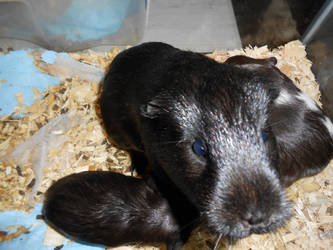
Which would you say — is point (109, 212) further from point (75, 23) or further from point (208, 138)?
point (75, 23)

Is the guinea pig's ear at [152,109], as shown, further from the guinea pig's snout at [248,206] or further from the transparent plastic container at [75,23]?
the transparent plastic container at [75,23]

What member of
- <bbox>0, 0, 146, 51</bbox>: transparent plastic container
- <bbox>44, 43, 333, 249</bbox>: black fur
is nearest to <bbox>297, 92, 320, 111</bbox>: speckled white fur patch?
<bbox>44, 43, 333, 249</bbox>: black fur

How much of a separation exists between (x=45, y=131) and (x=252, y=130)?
2.70 metres

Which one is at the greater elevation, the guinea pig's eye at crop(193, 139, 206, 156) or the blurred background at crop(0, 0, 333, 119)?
the guinea pig's eye at crop(193, 139, 206, 156)

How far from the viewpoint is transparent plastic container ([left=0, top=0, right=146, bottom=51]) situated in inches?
161

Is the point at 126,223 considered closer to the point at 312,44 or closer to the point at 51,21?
the point at 51,21

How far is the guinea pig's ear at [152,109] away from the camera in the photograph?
203 cm

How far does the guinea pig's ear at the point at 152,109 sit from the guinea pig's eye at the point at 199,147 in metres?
0.34

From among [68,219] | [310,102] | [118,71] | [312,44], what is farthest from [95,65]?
[312,44]

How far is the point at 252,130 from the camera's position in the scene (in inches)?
68.4

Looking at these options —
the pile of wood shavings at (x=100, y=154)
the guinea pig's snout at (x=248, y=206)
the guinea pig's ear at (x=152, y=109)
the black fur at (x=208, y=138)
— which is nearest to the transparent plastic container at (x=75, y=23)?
the pile of wood shavings at (x=100, y=154)

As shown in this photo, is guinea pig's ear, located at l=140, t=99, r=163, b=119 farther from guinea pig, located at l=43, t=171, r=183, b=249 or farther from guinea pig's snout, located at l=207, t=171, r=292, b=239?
guinea pig, located at l=43, t=171, r=183, b=249

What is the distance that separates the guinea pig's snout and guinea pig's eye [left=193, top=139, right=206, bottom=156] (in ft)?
0.88

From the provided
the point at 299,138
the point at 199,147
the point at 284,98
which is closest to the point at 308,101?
the point at 284,98
